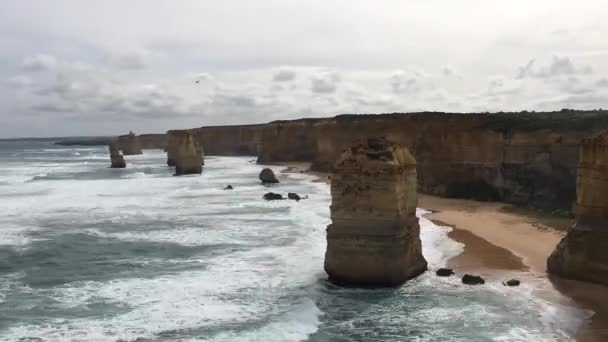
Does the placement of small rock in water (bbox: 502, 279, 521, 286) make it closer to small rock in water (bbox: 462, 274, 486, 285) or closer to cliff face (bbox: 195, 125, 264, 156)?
small rock in water (bbox: 462, 274, 486, 285)

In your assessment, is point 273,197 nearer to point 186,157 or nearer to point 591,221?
point 591,221

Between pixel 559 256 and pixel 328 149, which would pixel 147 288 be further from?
pixel 328 149

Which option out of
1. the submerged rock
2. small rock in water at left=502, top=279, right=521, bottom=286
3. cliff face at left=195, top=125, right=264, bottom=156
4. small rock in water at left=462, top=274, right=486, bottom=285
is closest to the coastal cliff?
the submerged rock

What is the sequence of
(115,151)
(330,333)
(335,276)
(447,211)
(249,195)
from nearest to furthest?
(330,333), (335,276), (447,211), (249,195), (115,151)

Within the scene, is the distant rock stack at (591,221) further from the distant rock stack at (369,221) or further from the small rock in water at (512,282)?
the distant rock stack at (369,221)

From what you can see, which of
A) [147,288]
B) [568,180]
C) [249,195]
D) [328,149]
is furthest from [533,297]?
[328,149]
